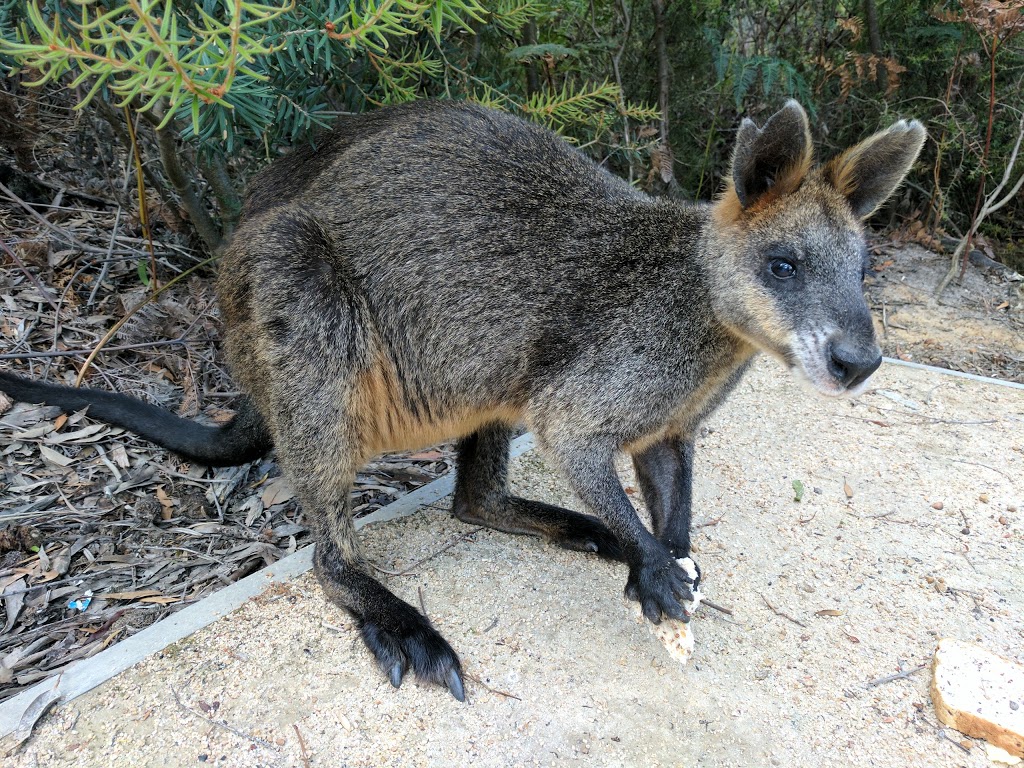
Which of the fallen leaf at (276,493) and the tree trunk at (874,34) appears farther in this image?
the tree trunk at (874,34)

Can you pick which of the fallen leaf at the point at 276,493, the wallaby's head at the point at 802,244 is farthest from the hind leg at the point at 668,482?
the fallen leaf at the point at 276,493

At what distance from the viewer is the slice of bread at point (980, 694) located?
246 centimetres

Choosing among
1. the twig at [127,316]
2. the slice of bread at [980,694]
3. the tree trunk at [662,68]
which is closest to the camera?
the slice of bread at [980,694]

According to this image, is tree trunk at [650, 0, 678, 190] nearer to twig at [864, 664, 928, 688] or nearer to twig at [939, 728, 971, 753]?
twig at [864, 664, 928, 688]

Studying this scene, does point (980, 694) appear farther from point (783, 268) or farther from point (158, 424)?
point (158, 424)

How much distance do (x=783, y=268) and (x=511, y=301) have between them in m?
1.00

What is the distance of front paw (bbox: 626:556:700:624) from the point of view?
273cm

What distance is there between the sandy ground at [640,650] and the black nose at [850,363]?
1085mm

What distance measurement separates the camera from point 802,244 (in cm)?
267

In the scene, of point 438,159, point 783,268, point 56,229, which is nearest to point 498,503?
point 438,159

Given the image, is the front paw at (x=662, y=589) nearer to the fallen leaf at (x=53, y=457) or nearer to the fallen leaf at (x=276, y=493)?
the fallen leaf at (x=276, y=493)

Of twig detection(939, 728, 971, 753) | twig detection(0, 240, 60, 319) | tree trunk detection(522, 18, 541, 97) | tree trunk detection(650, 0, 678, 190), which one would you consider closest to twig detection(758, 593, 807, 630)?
twig detection(939, 728, 971, 753)

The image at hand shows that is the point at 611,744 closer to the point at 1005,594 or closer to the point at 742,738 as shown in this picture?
the point at 742,738

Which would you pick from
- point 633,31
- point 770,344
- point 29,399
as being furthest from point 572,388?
point 633,31
